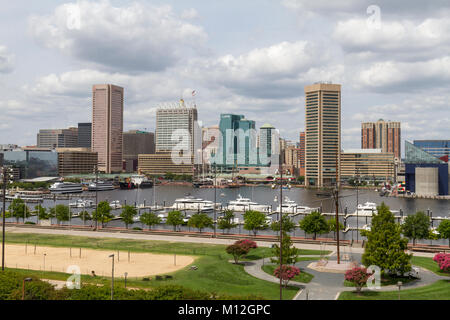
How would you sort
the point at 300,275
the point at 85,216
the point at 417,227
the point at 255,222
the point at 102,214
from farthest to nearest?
the point at 85,216
the point at 102,214
the point at 255,222
the point at 417,227
the point at 300,275

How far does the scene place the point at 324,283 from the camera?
131 feet

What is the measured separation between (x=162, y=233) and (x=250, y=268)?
2807 centimetres

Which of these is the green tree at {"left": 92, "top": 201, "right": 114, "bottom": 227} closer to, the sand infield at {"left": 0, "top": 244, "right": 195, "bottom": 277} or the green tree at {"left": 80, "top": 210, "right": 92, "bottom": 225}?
the green tree at {"left": 80, "top": 210, "right": 92, "bottom": 225}

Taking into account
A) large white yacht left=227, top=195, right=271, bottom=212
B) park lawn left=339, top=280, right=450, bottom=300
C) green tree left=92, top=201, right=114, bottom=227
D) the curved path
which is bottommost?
large white yacht left=227, top=195, right=271, bottom=212

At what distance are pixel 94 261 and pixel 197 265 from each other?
12.5 m

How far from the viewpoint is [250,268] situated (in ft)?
152

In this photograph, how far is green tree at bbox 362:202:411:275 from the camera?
Result: 132ft

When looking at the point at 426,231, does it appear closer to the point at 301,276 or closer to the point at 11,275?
the point at 301,276

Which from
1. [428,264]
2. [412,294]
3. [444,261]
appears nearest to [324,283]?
[412,294]

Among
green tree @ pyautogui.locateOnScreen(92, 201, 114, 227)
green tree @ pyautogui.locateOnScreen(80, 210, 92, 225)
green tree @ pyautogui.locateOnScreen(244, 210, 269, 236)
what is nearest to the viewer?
green tree @ pyautogui.locateOnScreen(244, 210, 269, 236)

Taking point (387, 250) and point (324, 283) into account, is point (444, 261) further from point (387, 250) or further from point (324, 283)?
point (324, 283)

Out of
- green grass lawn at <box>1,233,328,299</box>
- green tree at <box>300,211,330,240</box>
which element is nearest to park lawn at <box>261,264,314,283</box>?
green grass lawn at <box>1,233,328,299</box>

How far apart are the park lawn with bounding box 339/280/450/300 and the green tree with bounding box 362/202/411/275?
3016mm
